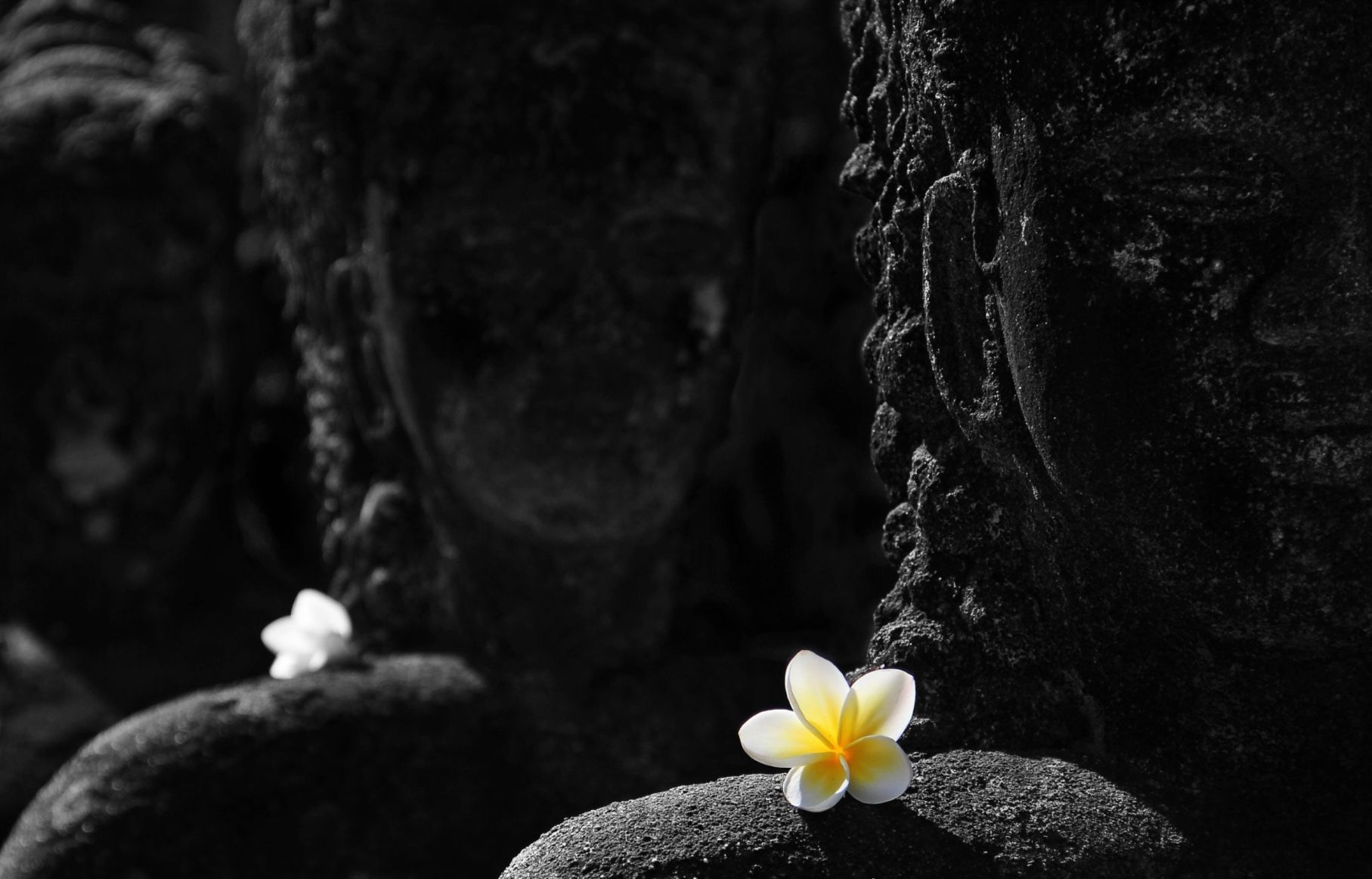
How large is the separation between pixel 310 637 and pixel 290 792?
0.27m

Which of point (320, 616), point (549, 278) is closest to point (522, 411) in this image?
point (549, 278)

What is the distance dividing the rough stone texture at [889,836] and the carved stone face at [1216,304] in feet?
0.63

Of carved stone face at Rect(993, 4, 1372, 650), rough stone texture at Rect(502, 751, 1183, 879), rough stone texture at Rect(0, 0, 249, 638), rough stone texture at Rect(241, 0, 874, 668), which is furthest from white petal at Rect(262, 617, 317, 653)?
carved stone face at Rect(993, 4, 1372, 650)

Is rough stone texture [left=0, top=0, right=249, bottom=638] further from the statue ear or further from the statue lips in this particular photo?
the statue lips

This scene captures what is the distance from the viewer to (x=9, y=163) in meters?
2.98

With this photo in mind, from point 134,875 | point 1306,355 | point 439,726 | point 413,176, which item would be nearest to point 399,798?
point 439,726

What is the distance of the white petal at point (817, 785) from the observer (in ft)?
4.84

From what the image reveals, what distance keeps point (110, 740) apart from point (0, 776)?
72 cm

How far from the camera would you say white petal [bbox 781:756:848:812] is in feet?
4.84

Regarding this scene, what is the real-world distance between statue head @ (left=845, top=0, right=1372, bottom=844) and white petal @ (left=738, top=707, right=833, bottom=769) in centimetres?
14

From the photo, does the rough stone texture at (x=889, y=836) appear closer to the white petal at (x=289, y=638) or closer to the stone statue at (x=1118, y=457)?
the stone statue at (x=1118, y=457)

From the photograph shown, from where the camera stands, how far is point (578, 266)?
2283mm

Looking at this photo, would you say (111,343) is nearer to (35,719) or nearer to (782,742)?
(35,719)

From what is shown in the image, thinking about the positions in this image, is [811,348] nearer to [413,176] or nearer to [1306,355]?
[413,176]
